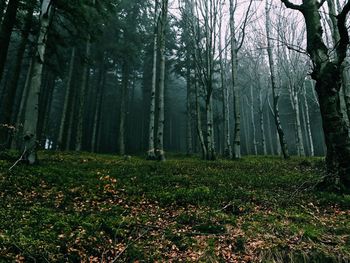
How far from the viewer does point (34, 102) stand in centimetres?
813

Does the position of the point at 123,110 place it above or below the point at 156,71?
below

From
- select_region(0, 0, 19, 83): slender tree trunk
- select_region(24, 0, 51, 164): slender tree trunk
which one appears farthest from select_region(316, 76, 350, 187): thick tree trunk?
select_region(0, 0, 19, 83): slender tree trunk

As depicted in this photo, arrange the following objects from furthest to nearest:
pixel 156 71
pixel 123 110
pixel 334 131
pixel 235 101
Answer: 1. pixel 156 71
2. pixel 123 110
3. pixel 235 101
4. pixel 334 131

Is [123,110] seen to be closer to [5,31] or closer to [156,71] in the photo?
[156,71]

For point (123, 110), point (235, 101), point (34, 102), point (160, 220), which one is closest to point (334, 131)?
point (160, 220)

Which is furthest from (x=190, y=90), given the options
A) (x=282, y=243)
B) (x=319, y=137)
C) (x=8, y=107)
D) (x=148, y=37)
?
(x=319, y=137)

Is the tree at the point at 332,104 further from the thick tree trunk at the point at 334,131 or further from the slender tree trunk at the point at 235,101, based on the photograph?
the slender tree trunk at the point at 235,101

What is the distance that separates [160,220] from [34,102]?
565cm

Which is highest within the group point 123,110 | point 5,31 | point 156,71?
point 156,71

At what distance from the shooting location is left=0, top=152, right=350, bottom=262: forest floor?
12.4ft

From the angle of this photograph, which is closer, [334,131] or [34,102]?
[334,131]

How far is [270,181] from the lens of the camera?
8.14 metres

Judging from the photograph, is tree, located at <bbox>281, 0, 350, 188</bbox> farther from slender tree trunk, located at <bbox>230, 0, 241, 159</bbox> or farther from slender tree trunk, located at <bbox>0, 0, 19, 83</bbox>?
slender tree trunk, located at <bbox>0, 0, 19, 83</bbox>

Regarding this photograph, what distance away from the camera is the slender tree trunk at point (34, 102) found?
786 cm
